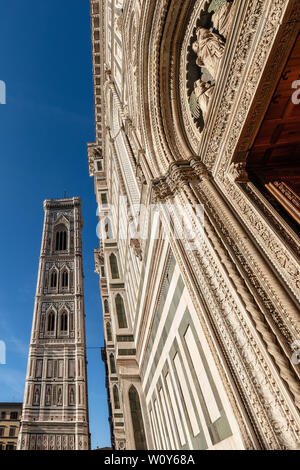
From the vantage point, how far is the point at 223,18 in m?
4.52

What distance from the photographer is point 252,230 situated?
3.51 meters

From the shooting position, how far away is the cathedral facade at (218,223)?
2.63 metres

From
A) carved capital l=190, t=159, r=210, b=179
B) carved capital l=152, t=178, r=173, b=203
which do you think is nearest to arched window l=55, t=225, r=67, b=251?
carved capital l=152, t=178, r=173, b=203

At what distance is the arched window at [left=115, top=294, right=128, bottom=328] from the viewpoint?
10870mm

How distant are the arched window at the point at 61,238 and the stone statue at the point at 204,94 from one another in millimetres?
36237

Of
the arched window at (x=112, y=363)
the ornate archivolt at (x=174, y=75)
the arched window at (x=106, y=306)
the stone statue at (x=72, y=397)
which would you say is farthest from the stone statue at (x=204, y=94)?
the stone statue at (x=72, y=397)

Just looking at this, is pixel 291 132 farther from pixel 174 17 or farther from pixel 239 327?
pixel 174 17

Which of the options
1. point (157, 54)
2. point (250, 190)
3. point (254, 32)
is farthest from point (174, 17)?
point (250, 190)

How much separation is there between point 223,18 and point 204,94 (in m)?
1.10

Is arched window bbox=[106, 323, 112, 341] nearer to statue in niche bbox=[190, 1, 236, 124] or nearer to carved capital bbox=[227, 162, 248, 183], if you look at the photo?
statue in niche bbox=[190, 1, 236, 124]

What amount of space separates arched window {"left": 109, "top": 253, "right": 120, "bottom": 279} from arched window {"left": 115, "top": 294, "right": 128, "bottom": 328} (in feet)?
4.37

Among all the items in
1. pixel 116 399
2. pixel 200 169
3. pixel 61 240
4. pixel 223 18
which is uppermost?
pixel 61 240

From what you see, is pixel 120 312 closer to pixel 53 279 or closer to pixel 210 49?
pixel 210 49

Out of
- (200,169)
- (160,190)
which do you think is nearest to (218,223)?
(200,169)
